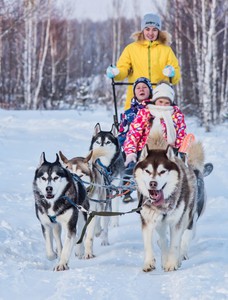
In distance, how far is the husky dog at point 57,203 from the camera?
3.63m

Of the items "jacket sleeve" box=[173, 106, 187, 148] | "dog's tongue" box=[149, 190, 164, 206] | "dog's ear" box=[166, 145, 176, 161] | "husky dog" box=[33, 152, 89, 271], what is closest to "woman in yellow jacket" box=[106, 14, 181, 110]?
"jacket sleeve" box=[173, 106, 187, 148]

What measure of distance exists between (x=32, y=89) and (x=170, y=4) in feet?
21.1

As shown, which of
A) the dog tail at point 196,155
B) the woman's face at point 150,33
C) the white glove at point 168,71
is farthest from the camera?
the woman's face at point 150,33

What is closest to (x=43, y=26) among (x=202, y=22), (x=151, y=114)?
(x=202, y=22)

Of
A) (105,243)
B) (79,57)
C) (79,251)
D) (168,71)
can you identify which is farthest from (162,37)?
(79,57)

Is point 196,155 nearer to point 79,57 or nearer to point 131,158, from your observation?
point 131,158

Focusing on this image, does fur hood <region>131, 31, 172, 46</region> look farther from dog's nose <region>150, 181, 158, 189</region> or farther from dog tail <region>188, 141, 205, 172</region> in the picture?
dog's nose <region>150, 181, 158, 189</region>

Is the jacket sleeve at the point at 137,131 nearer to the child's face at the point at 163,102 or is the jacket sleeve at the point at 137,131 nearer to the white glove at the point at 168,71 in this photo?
the child's face at the point at 163,102

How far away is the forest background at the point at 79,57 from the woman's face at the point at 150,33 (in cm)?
774

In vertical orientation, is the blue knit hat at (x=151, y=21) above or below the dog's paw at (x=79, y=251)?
above

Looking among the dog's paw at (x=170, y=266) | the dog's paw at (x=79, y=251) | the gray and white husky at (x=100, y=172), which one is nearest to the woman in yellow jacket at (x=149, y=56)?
the gray and white husky at (x=100, y=172)

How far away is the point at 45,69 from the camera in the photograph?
2414 centimetres

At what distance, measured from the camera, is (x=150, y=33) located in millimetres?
5605

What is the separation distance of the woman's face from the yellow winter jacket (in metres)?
0.04
